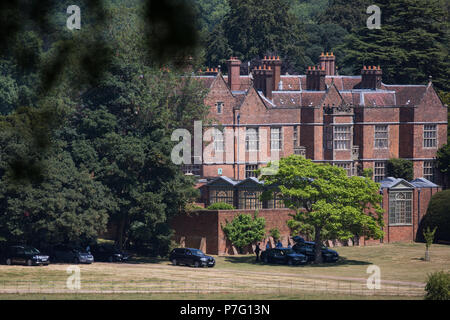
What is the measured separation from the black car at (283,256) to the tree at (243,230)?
2.65 meters

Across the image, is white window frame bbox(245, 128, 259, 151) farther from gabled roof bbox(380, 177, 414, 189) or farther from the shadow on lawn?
the shadow on lawn

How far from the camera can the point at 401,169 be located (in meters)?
87.1

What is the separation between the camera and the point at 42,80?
71250mm

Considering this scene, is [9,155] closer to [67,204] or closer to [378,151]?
[67,204]

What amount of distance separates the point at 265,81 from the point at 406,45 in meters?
22.8

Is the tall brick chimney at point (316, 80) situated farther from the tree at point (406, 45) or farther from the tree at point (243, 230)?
the tree at point (243, 230)

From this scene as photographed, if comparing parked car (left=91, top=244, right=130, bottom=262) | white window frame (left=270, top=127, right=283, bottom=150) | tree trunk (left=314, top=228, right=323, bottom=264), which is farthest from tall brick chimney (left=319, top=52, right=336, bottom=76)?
parked car (left=91, top=244, right=130, bottom=262)

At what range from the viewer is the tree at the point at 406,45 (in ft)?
335

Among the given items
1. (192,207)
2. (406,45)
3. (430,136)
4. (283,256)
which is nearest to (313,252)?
(283,256)

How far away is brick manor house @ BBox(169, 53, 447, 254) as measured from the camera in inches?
3100

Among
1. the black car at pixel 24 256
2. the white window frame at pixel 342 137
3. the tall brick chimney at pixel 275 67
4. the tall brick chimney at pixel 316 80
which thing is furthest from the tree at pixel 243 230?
the tall brick chimney at pixel 316 80

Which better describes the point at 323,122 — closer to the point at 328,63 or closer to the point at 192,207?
the point at 328,63

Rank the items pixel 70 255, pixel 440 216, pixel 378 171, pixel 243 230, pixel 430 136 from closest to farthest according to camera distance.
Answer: pixel 70 255
pixel 243 230
pixel 440 216
pixel 378 171
pixel 430 136
